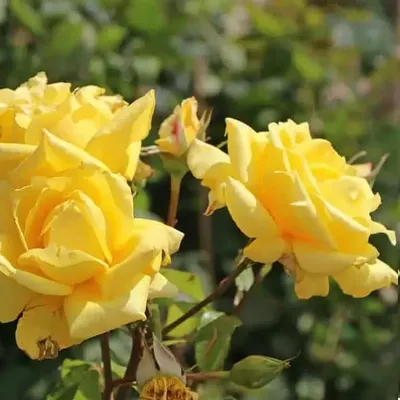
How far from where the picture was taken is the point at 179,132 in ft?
1.90

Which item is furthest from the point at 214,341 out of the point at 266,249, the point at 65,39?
the point at 65,39

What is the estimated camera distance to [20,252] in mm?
464

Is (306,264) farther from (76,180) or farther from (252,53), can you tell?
(252,53)

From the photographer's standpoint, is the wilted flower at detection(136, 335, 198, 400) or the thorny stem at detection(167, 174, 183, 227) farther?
the thorny stem at detection(167, 174, 183, 227)

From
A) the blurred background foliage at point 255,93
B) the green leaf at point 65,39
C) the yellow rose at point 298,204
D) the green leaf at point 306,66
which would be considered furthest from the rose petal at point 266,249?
the green leaf at point 306,66

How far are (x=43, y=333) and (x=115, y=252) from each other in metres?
0.05

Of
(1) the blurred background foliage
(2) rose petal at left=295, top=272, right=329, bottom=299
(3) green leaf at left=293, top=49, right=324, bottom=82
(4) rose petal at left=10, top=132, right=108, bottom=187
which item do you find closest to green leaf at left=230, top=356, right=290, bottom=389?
(2) rose petal at left=295, top=272, right=329, bottom=299

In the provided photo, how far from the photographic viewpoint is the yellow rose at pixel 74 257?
1.46 ft

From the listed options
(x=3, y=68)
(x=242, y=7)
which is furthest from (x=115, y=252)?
(x=242, y=7)

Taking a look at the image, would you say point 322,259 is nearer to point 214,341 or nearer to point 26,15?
point 214,341

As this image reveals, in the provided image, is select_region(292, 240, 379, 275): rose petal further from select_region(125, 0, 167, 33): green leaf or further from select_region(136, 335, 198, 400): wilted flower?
select_region(125, 0, 167, 33): green leaf

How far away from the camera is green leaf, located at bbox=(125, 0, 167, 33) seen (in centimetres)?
116

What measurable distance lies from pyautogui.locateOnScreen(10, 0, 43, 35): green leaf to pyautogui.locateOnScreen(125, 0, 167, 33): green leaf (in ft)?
0.39

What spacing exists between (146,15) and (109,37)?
0.08 m
